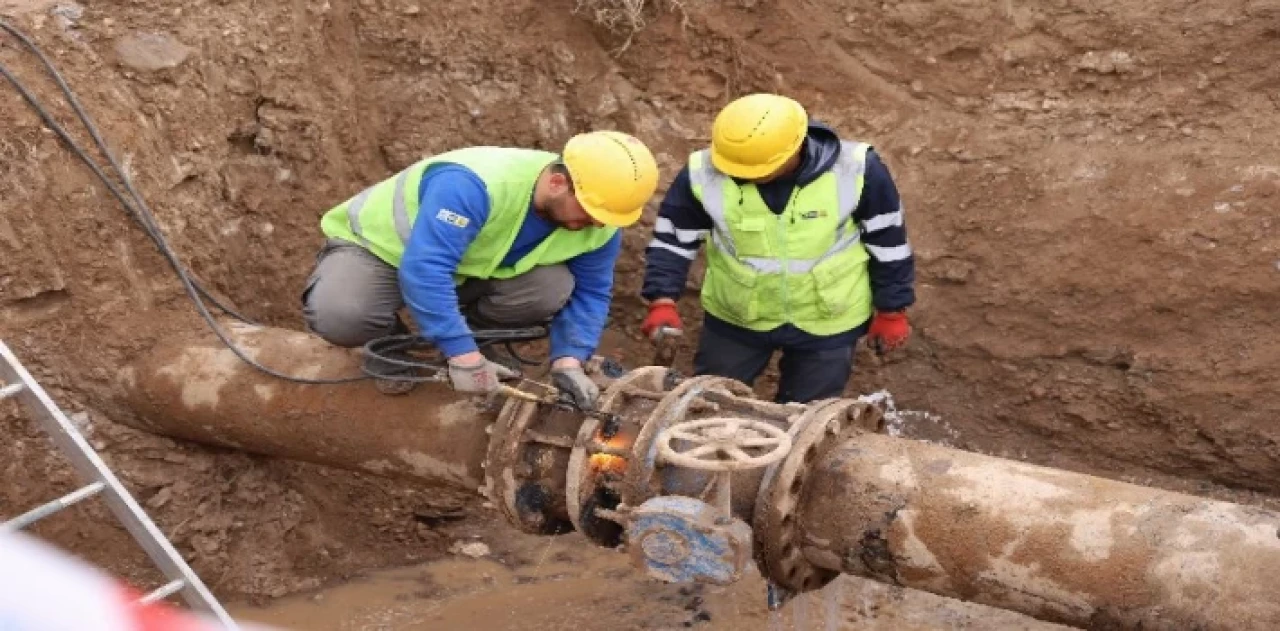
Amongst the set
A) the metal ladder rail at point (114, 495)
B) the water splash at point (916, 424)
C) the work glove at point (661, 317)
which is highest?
the work glove at point (661, 317)

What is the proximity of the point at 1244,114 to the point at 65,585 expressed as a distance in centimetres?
517

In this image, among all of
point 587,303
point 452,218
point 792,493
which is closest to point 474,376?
point 452,218

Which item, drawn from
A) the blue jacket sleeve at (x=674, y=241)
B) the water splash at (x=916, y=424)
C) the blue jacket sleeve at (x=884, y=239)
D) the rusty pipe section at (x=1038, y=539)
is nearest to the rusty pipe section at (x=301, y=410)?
the rusty pipe section at (x=1038, y=539)

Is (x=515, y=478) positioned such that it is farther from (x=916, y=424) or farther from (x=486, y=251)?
(x=916, y=424)

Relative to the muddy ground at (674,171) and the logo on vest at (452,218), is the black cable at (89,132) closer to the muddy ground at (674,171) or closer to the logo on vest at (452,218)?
the muddy ground at (674,171)

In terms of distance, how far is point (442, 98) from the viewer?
5.86 meters

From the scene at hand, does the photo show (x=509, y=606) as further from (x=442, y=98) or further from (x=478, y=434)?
(x=442, y=98)

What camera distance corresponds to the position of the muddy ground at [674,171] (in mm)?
4672

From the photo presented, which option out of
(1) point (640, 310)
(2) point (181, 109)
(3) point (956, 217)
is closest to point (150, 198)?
(2) point (181, 109)

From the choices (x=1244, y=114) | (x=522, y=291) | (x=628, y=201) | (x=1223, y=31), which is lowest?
(x=522, y=291)

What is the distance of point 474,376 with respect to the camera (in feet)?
12.8

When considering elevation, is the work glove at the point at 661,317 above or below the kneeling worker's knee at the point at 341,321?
below

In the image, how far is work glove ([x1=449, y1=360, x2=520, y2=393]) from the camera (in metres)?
3.91

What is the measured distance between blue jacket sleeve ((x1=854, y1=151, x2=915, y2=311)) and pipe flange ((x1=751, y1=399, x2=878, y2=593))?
1.42 metres
